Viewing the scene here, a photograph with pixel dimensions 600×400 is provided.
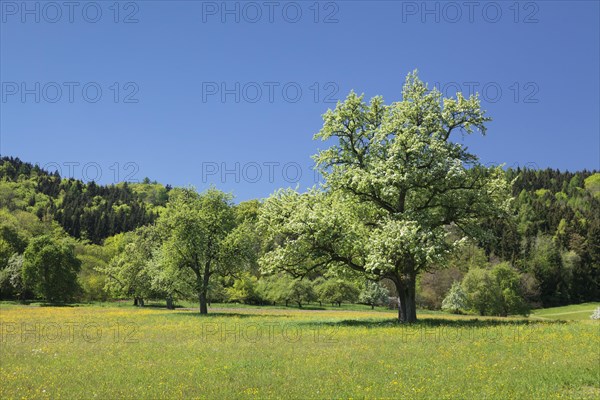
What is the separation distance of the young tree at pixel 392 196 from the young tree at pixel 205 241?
18.5 meters

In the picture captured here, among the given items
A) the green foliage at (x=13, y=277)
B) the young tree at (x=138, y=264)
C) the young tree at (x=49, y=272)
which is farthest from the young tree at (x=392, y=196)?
the green foliage at (x=13, y=277)

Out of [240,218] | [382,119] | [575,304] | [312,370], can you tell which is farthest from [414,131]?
[575,304]

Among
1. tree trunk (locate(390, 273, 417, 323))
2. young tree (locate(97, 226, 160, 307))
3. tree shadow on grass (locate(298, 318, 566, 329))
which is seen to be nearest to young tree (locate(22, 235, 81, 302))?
young tree (locate(97, 226, 160, 307))

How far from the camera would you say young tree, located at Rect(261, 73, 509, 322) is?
31.4 metres

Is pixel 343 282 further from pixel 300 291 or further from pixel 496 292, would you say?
pixel 300 291

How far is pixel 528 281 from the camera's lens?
333 feet

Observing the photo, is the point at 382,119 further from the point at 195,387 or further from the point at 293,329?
the point at 195,387

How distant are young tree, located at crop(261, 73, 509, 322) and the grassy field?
6.29 metres

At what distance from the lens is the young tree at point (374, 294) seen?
4139 inches

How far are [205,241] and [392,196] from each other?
85.3 feet

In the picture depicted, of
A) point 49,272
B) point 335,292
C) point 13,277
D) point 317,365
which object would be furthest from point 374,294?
Answer: point 317,365

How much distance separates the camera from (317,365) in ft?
58.7

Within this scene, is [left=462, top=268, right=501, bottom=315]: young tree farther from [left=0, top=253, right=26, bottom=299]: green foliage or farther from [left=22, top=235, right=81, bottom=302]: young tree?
[left=0, top=253, right=26, bottom=299]: green foliage

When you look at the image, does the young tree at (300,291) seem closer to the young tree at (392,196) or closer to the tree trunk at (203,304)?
the tree trunk at (203,304)
